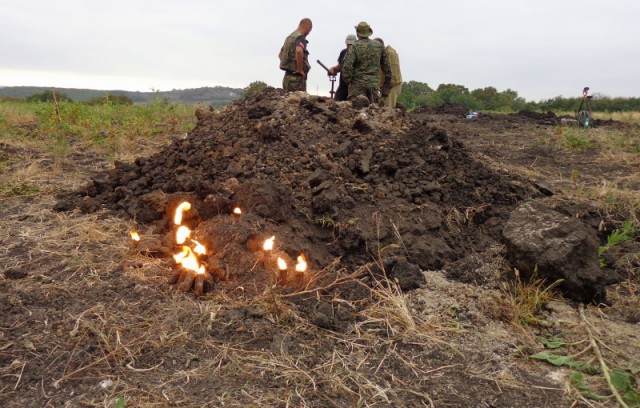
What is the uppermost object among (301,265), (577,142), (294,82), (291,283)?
(294,82)

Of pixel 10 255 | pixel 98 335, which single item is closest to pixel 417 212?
pixel 98 335

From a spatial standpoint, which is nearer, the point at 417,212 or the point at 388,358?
the point at 388,358

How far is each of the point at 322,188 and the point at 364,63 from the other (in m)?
3.95

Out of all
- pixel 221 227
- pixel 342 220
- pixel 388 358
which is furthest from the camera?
pixel 342 220

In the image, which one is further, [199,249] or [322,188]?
[322,188]

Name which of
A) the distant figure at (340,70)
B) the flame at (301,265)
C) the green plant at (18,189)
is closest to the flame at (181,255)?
the flame at (301,265)

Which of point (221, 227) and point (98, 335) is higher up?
point (221, 227)

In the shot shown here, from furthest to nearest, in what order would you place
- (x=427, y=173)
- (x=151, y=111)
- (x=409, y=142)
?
(x=151, y=111)
(x=409, y=142)
(x=427, y=173)

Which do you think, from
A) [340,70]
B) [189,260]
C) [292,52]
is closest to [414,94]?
[340,70]

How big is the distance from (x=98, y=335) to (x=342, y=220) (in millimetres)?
1928

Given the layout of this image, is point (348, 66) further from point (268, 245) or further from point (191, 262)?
point (191, 262)

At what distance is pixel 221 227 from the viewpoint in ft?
12.1

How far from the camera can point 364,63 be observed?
7.48m

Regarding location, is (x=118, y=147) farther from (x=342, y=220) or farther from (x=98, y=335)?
(x=98, y=335)
